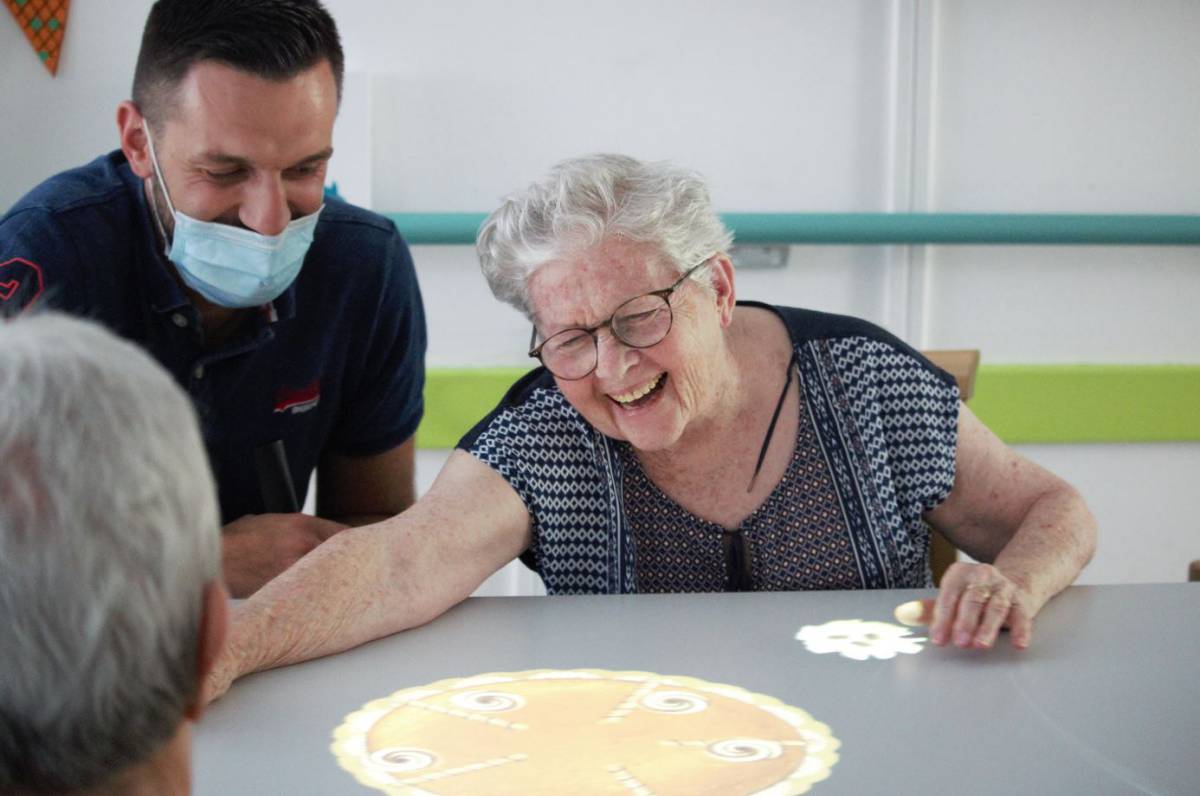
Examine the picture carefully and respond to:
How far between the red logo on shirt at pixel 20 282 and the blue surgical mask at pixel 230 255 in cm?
17

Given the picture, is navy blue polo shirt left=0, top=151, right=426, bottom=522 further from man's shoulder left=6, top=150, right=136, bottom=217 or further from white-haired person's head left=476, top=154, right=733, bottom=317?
white-haired person's head left=476, top=154, right=733, bottom=317

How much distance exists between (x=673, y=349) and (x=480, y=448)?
0.95 ft

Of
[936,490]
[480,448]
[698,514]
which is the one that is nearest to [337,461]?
[480,448]

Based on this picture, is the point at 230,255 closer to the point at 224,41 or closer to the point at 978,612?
the point at 224,41

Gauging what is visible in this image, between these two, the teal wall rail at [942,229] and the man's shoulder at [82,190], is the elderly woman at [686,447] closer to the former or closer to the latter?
the man's shoulder at [82,190]

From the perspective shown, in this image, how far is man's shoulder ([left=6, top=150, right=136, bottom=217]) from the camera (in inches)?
68.7

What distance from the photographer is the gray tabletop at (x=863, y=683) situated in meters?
1.09

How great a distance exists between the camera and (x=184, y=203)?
1729mm

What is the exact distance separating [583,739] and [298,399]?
0.98 m

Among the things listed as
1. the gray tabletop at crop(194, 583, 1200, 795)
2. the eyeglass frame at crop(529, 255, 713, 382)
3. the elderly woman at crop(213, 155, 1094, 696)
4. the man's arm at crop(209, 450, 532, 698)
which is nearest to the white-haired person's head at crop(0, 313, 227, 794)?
the gray tabletop at crop(194, 583, 1200, 795)

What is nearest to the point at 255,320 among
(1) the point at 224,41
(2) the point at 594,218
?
(1) the point at 224,41

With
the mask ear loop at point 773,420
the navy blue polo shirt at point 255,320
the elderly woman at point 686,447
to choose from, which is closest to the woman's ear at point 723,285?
the elderly woman at point 686,447

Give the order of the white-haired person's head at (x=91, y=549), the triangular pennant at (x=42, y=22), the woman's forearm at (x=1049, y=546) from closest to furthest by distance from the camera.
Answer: the white-haired person's head at (x=91, y=549), the woman's forearm at (x=1049, y=546), the triangular pennant at (x=42, y=22)

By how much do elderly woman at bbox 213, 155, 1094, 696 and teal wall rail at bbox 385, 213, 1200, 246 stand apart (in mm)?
1170
